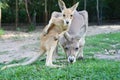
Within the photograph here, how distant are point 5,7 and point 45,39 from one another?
10501 millimetres

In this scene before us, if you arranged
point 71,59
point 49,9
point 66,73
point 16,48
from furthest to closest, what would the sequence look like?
1. point 49,9
2. point 16,48
3. point 71,59
4. point 66,73

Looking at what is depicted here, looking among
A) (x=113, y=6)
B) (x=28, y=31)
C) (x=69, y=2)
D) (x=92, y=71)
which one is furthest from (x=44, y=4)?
(x=92, y=71)

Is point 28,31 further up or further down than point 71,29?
further down

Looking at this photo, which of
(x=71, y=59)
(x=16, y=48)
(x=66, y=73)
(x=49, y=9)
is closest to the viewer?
(x=66, y=73)

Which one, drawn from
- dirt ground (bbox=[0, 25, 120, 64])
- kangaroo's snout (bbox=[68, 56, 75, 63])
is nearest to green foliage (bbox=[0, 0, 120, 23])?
dirt ground (bbox=[0, 25, 120, 64])

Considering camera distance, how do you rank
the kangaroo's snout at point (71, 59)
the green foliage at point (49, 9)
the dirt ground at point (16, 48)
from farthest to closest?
1. the green foliage at point (49, 9)
2. the dirt ground at point (16, 48)
3. the kangaroo's snout at point (71, 59)

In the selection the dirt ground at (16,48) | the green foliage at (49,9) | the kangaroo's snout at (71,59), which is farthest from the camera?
the green foliage at (49,9)

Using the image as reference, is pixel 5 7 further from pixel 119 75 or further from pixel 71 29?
pixel 119 75

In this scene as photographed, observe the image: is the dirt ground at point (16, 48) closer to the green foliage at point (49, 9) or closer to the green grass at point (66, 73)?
the green grass at point (66, 73)

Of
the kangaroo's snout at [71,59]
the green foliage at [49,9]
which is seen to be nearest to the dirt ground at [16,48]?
the kangaroo's snout at [71,59]

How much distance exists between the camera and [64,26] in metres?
5.22

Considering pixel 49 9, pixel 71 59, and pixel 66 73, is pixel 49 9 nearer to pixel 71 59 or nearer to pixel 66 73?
pixel 71 59

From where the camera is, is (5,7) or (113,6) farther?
(113,6)

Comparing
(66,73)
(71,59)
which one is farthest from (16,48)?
(66,73)
